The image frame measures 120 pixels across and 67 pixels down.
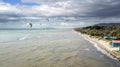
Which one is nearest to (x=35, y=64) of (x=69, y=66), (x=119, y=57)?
(x=69, y=66)

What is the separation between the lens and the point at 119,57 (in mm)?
30250

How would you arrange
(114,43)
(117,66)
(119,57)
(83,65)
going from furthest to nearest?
(114,43), (119,57), (83,65), (117,66)

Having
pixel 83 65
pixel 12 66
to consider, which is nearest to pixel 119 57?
pixel 83 65

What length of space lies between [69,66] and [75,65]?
1093 millimetres

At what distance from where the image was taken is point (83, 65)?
89.7 ft

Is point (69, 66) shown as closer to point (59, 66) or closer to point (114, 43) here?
point (59, 66)

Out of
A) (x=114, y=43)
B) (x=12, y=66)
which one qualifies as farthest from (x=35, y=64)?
(x=114, y=43)

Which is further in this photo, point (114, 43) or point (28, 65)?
point (114, 43)

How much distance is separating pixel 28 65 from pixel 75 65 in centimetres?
717

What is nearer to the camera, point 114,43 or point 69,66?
point 69,66

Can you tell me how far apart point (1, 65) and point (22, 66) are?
3.30 metres

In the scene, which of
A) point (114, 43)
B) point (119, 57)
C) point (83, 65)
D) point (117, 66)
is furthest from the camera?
point (114, 43)

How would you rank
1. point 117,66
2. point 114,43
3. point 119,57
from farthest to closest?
point 114,43 < point 119,57 < point 117,66

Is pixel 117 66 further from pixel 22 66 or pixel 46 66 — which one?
pixel 22 66
